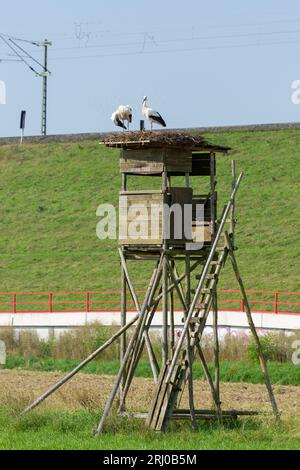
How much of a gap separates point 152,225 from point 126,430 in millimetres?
3762

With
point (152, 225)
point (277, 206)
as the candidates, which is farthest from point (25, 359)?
point (277, 206)

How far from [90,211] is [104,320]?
21.9 metres

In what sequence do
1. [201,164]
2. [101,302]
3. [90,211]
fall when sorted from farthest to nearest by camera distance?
[90,211]
[101,302]
[201,164]

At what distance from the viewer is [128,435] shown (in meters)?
21.8

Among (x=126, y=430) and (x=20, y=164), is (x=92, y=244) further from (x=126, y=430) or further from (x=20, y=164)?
(x=126, y=430)

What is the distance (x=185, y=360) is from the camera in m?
23.3

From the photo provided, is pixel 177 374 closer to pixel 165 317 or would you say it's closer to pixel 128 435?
pixel 165 317

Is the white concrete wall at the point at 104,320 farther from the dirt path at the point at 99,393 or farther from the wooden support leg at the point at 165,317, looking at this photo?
the wooden support leg at the point at 165,317

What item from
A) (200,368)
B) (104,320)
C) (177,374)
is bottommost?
(200,368)

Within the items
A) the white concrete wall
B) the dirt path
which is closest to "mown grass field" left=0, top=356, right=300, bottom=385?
the dirt path

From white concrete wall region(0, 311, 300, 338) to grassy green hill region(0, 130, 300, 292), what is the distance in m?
8.75

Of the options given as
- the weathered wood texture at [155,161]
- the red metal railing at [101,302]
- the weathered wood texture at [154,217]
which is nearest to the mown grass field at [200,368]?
the red metal railing at [101,302]

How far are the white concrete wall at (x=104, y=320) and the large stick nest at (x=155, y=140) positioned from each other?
12.4 metres

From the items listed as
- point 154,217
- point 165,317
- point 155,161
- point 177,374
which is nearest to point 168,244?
point 154,217
